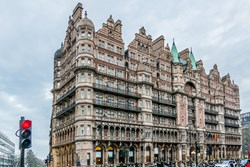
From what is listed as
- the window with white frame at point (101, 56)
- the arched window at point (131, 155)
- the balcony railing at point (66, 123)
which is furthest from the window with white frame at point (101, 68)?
the arched window at point (131, 155)

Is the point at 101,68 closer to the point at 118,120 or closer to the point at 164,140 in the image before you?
the point at 118,120

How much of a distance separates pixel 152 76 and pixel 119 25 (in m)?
16.0

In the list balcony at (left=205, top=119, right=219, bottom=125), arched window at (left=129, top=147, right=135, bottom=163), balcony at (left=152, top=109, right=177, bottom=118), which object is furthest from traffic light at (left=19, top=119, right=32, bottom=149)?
balcony at (left=205, top=119, right=219, bottom=125)

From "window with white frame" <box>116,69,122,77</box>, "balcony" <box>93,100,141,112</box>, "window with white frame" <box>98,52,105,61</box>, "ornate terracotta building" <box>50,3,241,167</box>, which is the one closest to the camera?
"ornate terracotta building" <box>50,3,241,167</box>

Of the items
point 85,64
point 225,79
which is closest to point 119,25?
point 85,64

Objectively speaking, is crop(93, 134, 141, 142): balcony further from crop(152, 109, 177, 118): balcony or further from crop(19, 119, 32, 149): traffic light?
crop(19, 119, 32, 149): traffic light

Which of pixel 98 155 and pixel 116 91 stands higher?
pixel 116 91

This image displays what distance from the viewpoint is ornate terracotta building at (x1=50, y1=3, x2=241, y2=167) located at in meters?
55.5

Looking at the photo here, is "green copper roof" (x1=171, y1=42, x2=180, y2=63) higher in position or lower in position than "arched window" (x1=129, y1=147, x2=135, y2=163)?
higher

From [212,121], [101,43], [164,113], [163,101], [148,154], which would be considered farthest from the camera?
[212,121]

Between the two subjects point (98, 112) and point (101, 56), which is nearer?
point (98, 112)

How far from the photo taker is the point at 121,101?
62.7m

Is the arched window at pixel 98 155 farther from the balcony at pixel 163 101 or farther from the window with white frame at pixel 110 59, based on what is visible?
the balcony at pixel 163 101

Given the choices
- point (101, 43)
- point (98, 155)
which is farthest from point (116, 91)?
point (98, 155)
